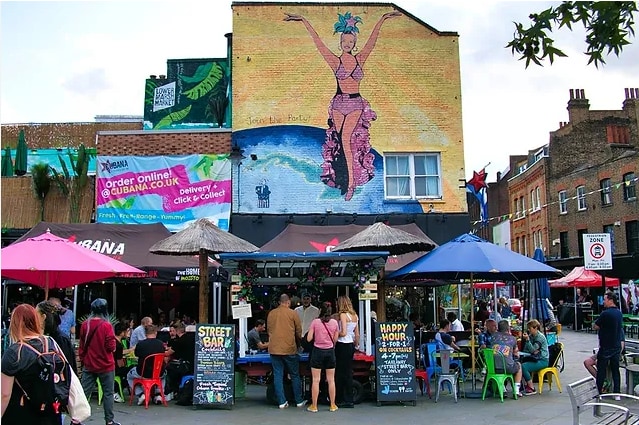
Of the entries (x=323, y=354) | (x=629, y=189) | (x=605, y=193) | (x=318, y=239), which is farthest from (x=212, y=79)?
(x=605, y=193)

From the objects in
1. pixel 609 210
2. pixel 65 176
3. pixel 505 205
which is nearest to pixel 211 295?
pixel 65 176

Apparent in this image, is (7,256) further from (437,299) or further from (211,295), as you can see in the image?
(437,299)

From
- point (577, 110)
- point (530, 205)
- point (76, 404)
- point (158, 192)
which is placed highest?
point (577, 110)

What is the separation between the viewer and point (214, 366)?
1101cm

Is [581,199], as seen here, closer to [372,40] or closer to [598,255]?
[372,40]

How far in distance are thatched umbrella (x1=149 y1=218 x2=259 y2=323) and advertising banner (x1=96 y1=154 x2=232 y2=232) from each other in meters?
6.95

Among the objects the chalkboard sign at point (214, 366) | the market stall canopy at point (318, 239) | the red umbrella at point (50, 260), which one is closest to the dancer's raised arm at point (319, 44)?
the market stall canopy at point (318, 239)

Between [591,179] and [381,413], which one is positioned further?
[591,179]

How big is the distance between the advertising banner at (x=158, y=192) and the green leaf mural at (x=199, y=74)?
5.95 m

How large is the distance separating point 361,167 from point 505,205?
40559mm

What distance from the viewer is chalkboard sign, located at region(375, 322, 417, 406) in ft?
36.3

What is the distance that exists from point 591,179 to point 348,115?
2274cm

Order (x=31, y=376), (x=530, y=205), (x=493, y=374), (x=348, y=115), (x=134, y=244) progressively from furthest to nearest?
(x=530, y=205)
(x=348, y=115)
(x=134, y=244)
(x=493, y=374)
(x=31, y=376)

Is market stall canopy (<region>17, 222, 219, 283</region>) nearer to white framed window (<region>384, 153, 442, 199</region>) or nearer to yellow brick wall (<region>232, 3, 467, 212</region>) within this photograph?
yellow brick wall (<region>232, 3, 467, 212</region>)
